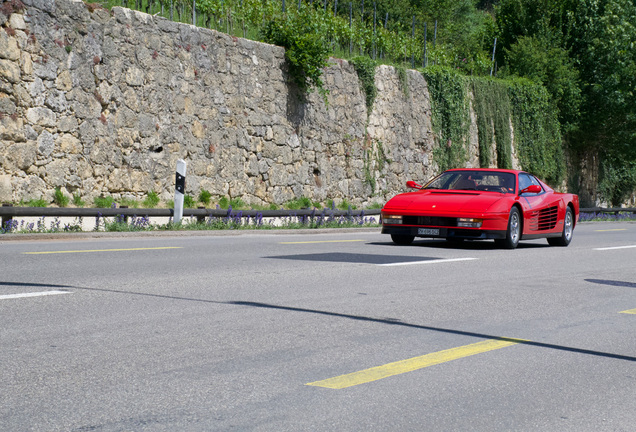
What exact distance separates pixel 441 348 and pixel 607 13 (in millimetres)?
36272

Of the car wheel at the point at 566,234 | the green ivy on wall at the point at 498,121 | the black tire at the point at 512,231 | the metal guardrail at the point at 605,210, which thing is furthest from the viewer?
the metal guardrail at the point at 605,210

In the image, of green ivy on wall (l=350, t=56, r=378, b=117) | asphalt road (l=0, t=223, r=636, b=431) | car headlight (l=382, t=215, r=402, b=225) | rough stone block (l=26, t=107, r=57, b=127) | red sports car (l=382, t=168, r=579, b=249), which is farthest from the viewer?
green ivy on wall (l=350, t=56, r=378, b=117)

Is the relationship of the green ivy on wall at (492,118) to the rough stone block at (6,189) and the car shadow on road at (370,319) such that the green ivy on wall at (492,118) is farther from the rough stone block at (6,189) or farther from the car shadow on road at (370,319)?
the car shadow on road at (370,319)

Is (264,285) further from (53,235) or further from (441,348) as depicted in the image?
(53,235)

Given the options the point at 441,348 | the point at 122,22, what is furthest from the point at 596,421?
the point at 122,22

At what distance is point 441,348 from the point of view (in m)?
5.50

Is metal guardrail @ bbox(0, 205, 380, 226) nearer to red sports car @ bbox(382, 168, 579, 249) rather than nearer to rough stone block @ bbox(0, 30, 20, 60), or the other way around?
rough stone block @ bbox(0, 30, 20, 60)

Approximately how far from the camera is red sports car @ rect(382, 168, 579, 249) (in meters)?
13.3

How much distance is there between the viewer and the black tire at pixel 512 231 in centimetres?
1362

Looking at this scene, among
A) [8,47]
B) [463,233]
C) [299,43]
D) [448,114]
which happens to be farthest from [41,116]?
[448,114]

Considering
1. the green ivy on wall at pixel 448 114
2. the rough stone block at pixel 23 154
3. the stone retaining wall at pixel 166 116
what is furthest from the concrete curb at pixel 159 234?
the green ivy on wall at pixel 448 114

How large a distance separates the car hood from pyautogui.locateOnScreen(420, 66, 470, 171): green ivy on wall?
1578cm

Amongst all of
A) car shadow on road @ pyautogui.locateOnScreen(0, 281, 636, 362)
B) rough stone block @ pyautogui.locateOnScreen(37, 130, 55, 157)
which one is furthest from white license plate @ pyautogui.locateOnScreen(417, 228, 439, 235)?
rough stone block @ pyautogui.locateOnScreen(37, 130, 55, 157)

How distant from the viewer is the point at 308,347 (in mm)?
5344
